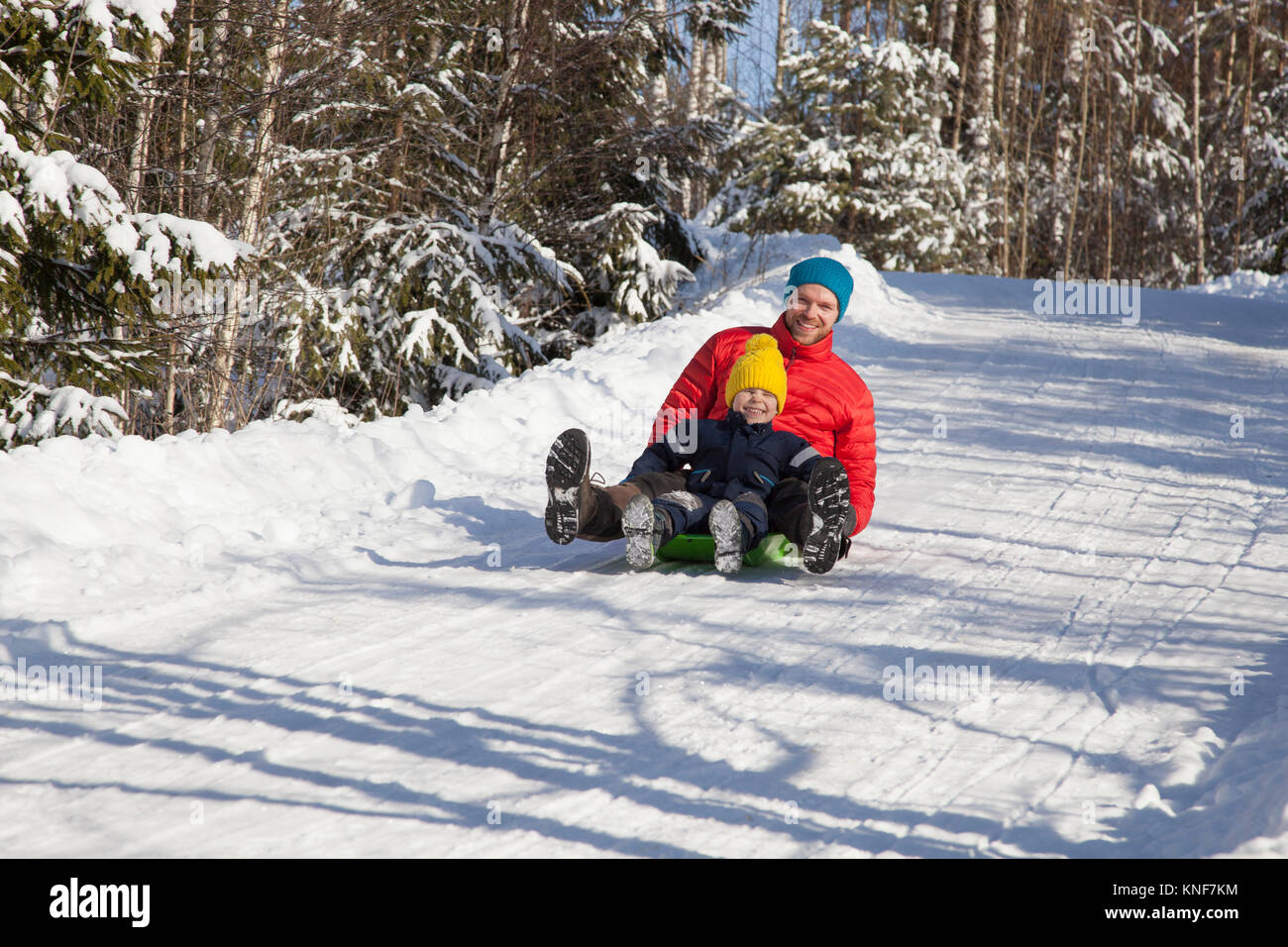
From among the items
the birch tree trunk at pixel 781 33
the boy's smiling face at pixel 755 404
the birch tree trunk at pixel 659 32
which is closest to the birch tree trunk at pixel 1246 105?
the birch tree trunk at pixel 781 33

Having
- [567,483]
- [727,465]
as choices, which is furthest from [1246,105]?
[567,483]

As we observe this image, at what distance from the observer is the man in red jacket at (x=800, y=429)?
371cm

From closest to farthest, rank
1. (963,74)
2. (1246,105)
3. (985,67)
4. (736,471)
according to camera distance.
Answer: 1. (736,471)
2. (985,67)
3. (963,74)
4. (1246,105)

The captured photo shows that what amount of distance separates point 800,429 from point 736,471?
517mm

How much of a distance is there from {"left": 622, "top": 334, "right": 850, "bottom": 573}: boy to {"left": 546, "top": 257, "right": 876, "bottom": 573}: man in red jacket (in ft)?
0.24

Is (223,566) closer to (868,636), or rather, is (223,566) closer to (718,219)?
(868,636)

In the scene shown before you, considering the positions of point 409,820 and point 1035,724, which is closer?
point 409,820

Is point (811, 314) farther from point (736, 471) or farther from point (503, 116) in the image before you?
point (503, 116)

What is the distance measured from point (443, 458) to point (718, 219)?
552 inches

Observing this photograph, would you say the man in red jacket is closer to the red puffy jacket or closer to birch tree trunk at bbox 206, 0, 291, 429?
the red puffy jacket

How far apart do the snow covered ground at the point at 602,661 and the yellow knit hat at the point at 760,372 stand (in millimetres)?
730

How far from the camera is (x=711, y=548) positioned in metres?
3.90

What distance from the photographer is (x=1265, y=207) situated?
2012cm
